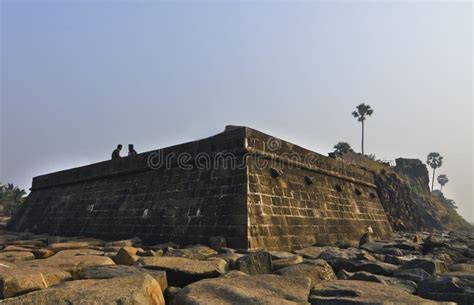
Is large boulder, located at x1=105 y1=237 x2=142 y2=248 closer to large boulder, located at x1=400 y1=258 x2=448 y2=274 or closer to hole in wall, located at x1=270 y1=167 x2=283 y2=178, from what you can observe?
hole in wall, located at x1=270 y1=167 x2=283 y2=178

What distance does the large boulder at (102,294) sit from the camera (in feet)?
8.18

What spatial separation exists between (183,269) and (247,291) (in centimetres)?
95

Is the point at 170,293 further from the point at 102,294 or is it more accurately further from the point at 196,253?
the point at 196,253

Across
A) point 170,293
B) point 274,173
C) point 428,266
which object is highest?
point 274,173

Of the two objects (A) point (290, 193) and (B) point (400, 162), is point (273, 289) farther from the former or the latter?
(B) point (400, 162)

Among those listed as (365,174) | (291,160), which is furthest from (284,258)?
(365,174)

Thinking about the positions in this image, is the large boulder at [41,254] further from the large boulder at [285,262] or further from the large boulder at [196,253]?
the large boulder at [285,262]

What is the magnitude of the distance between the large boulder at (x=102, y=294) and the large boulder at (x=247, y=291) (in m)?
0.29

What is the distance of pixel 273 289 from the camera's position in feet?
10.3

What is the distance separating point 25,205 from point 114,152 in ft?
17.3

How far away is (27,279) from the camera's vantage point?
304cm

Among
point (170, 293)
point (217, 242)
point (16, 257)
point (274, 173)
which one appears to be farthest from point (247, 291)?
point (274, 173)

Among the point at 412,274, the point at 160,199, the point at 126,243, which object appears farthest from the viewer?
the point at 160,199

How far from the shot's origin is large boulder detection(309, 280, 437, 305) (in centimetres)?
289
